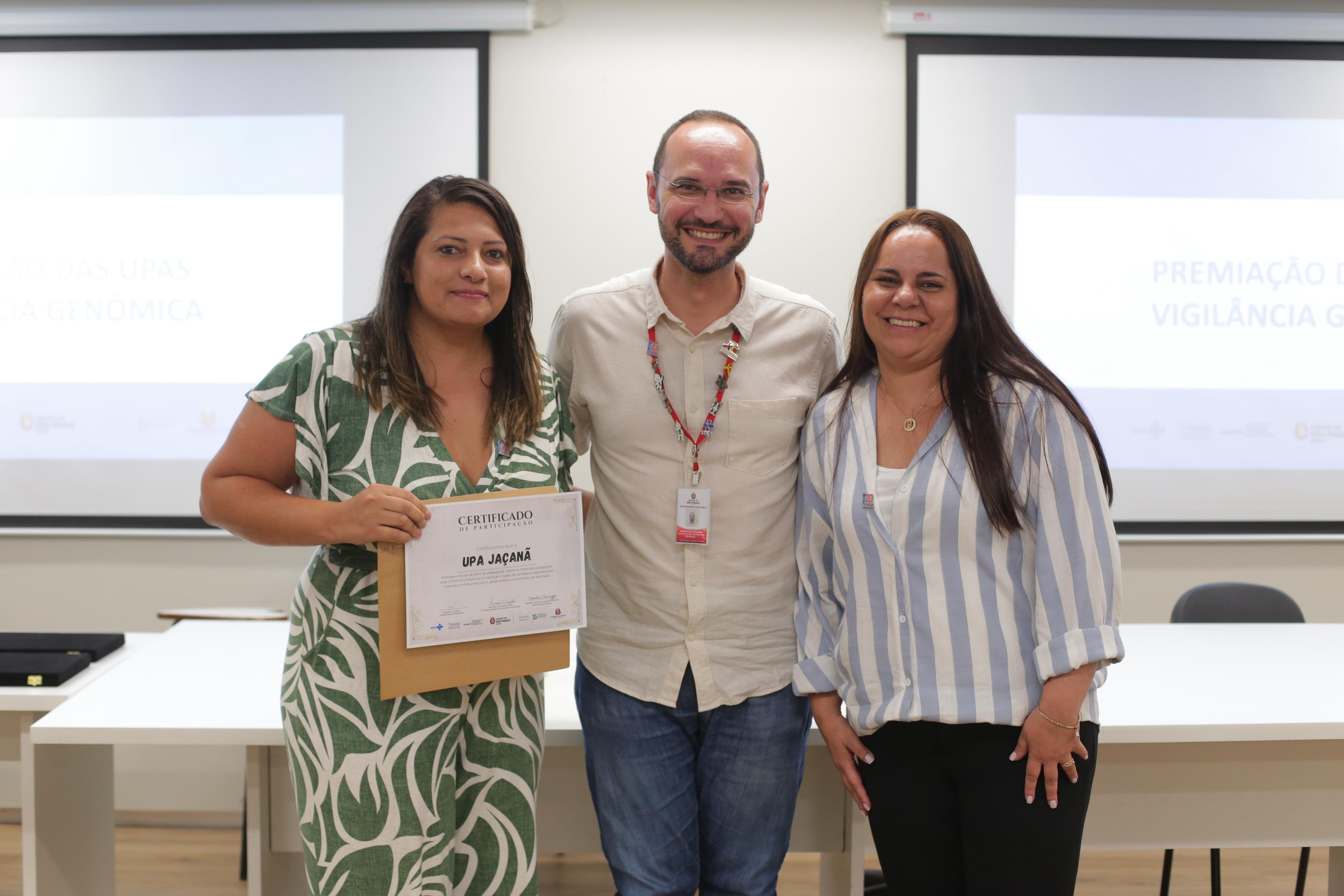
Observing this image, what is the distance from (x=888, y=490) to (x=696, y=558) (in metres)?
0.35

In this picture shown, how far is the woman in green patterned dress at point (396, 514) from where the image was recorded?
52.7 inches

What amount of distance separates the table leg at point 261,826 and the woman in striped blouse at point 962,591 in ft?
3.56

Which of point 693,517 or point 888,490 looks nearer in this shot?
point 888,490

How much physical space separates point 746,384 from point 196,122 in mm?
3135

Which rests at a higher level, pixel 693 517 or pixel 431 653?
pixel 693 517

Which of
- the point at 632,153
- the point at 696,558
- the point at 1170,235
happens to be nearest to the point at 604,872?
the point at 696,558

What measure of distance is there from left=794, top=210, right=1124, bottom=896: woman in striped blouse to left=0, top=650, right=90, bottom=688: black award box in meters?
1.60

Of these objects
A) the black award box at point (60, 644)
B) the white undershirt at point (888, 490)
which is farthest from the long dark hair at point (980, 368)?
the black award box at point (60, 644)

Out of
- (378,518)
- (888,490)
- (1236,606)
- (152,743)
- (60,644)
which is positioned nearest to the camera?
(378,518)

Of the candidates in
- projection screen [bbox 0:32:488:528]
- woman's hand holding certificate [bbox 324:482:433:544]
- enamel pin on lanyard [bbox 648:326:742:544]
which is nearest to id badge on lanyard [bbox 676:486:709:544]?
enamel pin on lanyard [bbox 648:326:742:544]

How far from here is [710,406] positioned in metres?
1.63

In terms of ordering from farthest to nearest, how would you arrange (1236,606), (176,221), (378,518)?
(176,221), (1236,606), (378,518)

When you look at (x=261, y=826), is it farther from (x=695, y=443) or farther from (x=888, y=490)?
(x=888, y=490)

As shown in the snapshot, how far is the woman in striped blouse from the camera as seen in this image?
1.35 m
